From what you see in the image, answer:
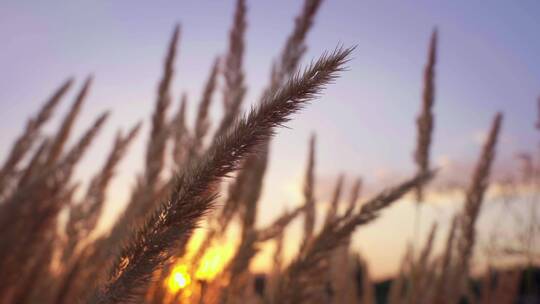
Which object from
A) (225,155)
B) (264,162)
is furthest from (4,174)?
(225,155)

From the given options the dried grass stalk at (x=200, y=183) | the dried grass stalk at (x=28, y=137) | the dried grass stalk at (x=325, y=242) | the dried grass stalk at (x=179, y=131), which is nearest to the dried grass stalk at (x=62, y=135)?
the dried grass stalk at (x=28, y=137)

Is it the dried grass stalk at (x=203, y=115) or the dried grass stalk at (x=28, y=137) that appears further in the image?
the dried grass stalk at (x=28, y=137)

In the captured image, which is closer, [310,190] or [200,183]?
[200,183]

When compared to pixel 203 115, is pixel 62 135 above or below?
below

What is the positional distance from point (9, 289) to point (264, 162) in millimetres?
1061

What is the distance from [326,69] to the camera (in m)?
0.61

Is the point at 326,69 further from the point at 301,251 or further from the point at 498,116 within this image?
the point at 498,116

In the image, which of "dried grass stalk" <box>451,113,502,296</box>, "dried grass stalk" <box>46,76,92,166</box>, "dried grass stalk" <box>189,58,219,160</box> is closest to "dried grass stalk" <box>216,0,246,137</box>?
"dried grass stalk" <box>189,58,219,160</box>

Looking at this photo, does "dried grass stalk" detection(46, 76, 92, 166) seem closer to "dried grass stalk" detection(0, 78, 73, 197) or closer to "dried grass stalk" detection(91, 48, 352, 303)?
"dried grass stalk" detection(0, 78, 73, 197)

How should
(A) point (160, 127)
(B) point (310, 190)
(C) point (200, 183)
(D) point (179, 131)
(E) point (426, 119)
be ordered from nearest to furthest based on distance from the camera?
(C) point (200, 183)
(A) point (160, 127)
(D) point (179, 131)
(E) point (426, 119)
(B) point (310, 190)

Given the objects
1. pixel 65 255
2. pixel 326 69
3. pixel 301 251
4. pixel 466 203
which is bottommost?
pixel 65 255

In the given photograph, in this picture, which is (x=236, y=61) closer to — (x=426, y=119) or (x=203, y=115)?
(x=203, y=115)

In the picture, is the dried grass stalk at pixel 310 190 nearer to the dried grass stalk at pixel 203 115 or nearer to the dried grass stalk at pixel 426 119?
the dried grass stalk at pixel 426 119

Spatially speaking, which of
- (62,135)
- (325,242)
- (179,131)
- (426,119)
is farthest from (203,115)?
(426,119)
